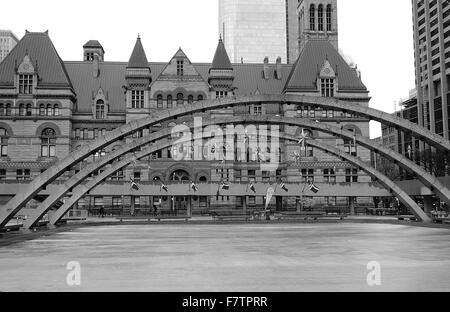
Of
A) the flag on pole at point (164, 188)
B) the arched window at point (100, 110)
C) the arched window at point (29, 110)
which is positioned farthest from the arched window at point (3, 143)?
the flag on pole at point (164, 188)

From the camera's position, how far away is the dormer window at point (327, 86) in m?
74.6

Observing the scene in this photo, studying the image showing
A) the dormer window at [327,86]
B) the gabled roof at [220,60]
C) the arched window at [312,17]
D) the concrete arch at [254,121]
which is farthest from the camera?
the arched window at [312,17]

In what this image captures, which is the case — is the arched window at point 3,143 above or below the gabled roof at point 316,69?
below

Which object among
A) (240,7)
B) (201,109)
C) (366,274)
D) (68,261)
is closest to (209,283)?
(366,274)

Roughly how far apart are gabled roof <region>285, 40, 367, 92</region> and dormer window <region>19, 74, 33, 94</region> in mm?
34040

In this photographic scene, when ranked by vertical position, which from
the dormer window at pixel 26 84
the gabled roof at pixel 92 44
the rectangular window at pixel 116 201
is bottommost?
the rectangular window at pixel 116 201

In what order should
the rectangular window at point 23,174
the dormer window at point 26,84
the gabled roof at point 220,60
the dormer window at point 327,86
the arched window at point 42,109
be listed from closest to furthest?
1. the rectangular window at point 23,174
2. the dormer window at point 26,84
3. the arched window at point 42,109
4. the gabled roof at point 220,60
5. the dormer window at point 327,86

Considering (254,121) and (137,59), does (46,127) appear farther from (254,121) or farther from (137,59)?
(254,121)

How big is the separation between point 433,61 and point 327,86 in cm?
4933

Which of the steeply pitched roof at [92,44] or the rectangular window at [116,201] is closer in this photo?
the rectangular window at [116,201]

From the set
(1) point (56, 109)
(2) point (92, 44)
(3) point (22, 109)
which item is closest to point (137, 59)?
(1) point (56, 109)

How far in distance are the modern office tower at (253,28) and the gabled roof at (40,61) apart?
3721 inches

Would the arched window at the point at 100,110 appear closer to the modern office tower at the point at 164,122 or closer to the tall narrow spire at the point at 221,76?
the modern office tower at the point at 164,122

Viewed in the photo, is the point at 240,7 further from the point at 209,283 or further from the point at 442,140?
the point at 209,283
